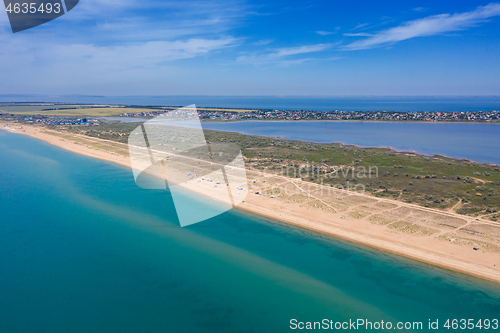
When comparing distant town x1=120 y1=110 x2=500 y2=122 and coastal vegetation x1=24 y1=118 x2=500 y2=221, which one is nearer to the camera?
coastal vegetation x1=24 y1=118 x2=500 y2=221

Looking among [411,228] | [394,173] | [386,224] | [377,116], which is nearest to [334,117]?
[377,116]

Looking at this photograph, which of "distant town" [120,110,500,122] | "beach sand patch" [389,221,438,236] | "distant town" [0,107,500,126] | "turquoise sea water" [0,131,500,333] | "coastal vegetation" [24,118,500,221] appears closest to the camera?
"turquoise sea water" [0,131,500,333]

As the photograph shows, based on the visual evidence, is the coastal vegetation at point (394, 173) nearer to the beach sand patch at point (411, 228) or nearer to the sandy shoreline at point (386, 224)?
the sandy shoreline at point (386, 224)

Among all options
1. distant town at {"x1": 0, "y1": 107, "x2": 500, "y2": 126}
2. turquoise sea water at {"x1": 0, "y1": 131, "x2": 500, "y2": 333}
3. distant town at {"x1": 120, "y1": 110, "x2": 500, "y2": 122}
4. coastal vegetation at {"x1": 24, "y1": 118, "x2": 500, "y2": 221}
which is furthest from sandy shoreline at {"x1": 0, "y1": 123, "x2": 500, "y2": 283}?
distant town at {"x1": 120, "y1": 110, "x2": 500, "y2": 122}

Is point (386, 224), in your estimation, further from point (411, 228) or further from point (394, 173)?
point (394, 173)

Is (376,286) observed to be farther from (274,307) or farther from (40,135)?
(40,135)

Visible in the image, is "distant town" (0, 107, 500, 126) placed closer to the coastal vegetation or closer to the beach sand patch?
the coastal vegetation
